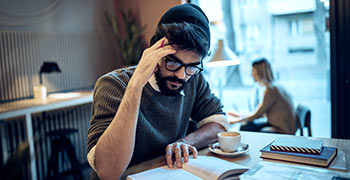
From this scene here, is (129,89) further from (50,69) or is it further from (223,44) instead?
(50,69)

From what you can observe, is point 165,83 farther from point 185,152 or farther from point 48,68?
point 48,68

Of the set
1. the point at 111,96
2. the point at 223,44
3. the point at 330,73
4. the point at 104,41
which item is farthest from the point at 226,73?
the point at 111,96

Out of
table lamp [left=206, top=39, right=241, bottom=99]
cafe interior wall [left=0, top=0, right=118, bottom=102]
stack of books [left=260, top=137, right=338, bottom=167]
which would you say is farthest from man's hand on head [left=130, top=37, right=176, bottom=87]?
cafe interior wall [left=0, top=0, right=118, bottom=102]

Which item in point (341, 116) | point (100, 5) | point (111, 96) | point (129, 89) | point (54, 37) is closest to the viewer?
→ point (129, 89)

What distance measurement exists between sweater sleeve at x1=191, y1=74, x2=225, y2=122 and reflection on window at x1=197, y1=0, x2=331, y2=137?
5.08ft

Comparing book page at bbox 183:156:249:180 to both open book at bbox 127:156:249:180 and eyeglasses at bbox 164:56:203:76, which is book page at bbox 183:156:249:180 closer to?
open book at bbox 127:156:249:180

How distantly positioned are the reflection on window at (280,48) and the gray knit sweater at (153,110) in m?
1.63

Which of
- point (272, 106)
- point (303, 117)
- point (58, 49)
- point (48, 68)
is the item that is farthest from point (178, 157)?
point (58, 49)

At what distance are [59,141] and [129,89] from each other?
2.38 meters

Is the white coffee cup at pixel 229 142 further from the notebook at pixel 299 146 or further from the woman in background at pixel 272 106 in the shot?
the woman in background at pixel 272 106

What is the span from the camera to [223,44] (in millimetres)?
3014

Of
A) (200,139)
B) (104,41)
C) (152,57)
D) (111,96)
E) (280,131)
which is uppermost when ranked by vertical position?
(104,41)

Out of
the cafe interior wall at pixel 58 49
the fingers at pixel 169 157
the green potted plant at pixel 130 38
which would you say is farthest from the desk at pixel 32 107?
the fingers at pixel 169 157

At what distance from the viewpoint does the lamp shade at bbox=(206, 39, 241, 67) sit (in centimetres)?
294
